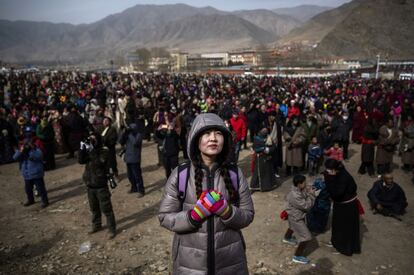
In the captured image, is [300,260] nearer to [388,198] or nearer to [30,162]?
[388,198]

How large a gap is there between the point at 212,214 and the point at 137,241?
371 centimetres

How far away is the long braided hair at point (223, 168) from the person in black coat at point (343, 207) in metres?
2.69

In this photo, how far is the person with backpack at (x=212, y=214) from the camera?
82.3 inches

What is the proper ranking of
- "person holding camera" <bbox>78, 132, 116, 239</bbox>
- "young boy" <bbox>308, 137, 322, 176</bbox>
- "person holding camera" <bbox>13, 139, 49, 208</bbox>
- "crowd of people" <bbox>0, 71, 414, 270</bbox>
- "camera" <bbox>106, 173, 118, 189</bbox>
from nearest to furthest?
"crowd of people" <bbox>0, 71, 414, 270</bbox> → "person holding camera" <bbox>78, 132, 116, 239</bbox> → "camera" <bbox>106, 173, 118, 189</bbox> → "person holding camera" <bbox>13, 139, 49, 208</bbox> → "young boy" <bbox>308, 137, 322, 176</bbox>

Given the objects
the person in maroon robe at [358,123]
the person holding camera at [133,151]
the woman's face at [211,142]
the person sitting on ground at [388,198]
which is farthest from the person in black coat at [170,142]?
the person in maroon robe at [358,123]

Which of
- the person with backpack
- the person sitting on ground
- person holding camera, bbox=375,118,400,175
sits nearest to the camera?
the person with backpack

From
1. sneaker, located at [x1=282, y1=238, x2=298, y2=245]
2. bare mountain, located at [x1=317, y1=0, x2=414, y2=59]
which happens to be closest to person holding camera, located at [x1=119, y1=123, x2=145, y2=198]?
sneaker, located at [x1=282, y1=238, x2=298, y2=245]

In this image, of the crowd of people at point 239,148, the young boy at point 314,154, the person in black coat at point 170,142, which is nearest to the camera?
the crowd of people at point 239,148

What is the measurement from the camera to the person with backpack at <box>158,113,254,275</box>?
6.86 ft

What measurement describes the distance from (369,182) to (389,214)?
6.78 ft

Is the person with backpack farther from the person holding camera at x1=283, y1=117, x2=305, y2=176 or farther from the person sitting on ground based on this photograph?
the person holding camera at x1=283, y1=117, x2=305, y2=176

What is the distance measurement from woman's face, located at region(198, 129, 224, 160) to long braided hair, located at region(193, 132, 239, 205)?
6 centimetres

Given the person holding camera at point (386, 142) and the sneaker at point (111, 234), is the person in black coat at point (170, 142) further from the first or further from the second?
the person holding camera at point (386, 142)

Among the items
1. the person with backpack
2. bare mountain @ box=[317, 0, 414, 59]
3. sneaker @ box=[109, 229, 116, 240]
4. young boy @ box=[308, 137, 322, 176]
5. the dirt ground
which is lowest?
the dirt ground
